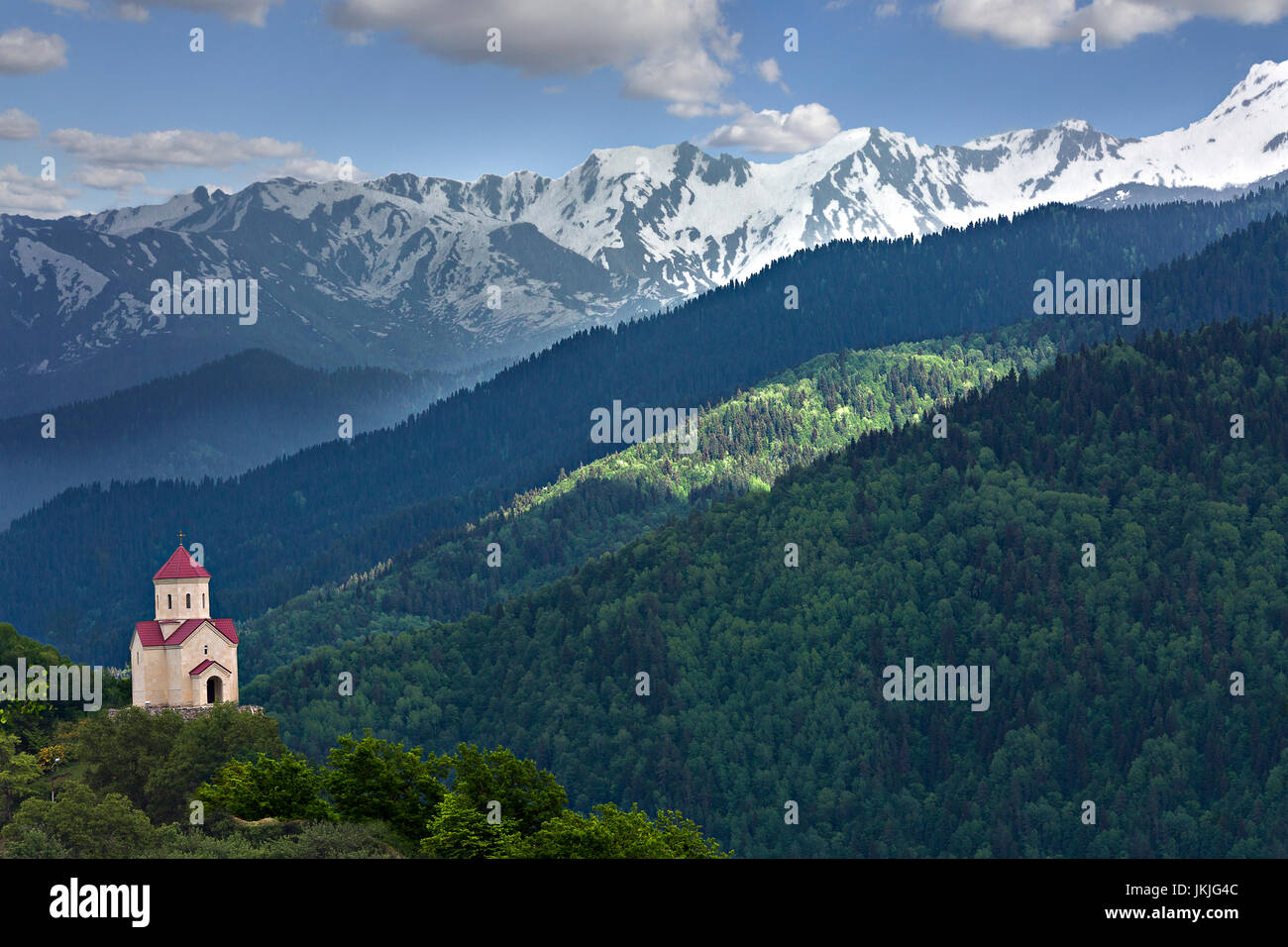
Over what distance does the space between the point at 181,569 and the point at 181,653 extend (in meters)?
8.98

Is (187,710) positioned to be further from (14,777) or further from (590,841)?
(590,841)

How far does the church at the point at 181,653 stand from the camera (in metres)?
143

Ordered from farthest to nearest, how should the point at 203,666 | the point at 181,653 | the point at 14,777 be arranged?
the point at 203,666 → the point at 181,653 → the point at 14,777

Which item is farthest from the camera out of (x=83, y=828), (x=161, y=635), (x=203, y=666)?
(x=161, y=635)

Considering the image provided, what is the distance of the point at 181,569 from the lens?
148000 millimetres

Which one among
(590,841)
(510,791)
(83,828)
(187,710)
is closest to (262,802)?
(83,828)

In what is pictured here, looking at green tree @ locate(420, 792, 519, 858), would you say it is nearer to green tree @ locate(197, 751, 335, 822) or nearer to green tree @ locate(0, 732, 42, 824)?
green tree @ locate(197, 751, 335, 822)

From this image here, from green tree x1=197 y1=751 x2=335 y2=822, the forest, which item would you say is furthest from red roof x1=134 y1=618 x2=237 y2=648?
green tree x1=197 y1=751 x2=335 y2=822

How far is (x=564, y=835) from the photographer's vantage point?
311 feet

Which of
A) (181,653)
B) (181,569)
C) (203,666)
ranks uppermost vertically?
(181,569)

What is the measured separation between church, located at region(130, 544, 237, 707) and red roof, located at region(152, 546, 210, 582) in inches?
3.7

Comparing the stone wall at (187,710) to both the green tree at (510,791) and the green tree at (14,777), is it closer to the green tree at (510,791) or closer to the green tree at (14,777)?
the green tree at (14,777)
